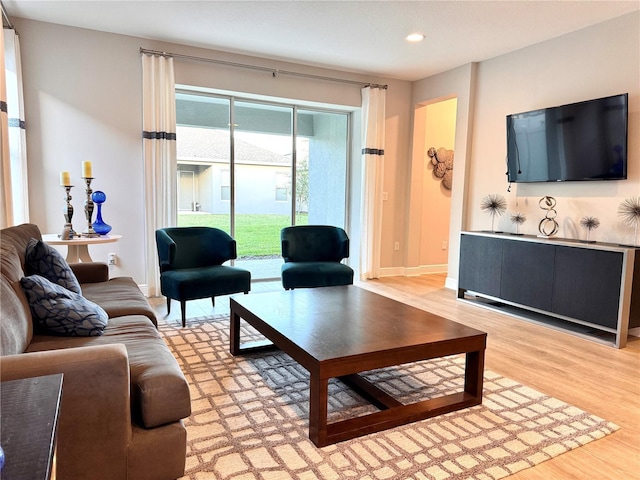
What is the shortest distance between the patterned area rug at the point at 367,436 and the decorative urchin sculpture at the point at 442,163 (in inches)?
161

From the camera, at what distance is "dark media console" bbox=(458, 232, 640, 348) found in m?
3.14

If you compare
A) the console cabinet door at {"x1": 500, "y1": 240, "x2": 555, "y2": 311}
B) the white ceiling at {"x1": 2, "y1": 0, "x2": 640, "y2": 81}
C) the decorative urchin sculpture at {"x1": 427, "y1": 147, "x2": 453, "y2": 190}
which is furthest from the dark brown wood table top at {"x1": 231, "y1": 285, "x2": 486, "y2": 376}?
the decorative urchin sculpture at {"x1": 427, "y1": 147, "x2": 453, "y2": 190}

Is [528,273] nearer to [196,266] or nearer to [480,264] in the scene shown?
[480,264]

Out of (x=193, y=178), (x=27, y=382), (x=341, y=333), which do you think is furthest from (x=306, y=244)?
(x=27, y=382)

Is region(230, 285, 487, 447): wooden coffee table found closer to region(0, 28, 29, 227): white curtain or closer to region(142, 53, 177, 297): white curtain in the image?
region(142, 53, 177, 297): white curtain

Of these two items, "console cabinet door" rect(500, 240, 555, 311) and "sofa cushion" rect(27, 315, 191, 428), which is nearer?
"sofa cushion" rect(27, 315, 191, 428)

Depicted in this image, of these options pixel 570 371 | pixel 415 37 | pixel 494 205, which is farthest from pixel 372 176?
pixel 570 371

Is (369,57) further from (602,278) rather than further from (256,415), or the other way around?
(256,415)

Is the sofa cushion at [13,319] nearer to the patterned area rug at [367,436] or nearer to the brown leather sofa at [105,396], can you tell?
the brown leather sofa at [105,396]

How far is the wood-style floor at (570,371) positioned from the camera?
1.73 meters

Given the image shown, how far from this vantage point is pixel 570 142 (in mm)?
3777

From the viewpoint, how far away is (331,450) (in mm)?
1786

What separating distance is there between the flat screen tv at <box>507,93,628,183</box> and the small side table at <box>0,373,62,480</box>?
4084 millimetres

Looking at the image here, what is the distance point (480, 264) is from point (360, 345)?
9.30ft
